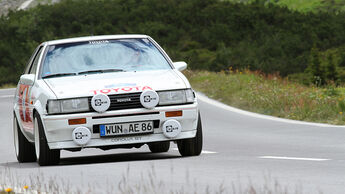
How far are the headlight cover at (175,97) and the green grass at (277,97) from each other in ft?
20.5

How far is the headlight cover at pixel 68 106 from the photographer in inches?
363

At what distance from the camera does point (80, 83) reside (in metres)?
→ 9.55

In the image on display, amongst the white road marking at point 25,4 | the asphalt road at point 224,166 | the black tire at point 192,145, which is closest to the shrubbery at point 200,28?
the white road marking at point 25,4

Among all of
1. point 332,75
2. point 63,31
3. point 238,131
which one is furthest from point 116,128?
point 63,31

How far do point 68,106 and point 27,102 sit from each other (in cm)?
132

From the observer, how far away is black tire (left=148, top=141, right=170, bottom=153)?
Result: 1145 cm

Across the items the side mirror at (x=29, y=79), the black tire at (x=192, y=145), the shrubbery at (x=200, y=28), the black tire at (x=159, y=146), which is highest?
the side mirror at (x=29, y=79)

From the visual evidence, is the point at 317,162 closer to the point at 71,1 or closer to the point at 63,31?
the point at 63,31

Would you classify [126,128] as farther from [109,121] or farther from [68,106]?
[68,106]

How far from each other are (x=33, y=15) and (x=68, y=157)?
5590 inches

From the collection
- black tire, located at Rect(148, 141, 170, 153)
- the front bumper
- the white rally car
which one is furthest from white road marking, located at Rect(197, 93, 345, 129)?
the front bumper

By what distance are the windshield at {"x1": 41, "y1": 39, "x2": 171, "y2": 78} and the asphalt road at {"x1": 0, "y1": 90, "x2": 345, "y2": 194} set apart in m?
1.16

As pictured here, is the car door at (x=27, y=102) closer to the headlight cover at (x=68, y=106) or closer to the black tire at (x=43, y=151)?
the black tire at (x=43, y=151)

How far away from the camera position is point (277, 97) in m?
18.8
